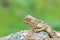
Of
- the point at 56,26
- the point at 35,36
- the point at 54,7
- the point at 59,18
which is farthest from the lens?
the point at 54,7

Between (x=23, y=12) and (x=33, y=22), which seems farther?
(x=23, y=12)

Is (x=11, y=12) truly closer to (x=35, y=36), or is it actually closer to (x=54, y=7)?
(x=54, y=7)

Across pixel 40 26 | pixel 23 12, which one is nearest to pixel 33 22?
pixel 40 26

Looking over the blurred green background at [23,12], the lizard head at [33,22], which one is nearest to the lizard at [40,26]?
the lizard head at [33,22]

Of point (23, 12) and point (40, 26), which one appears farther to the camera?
point (23, 12)

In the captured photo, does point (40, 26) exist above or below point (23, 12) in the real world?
below

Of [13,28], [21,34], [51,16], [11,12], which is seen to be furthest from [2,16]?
[21,34]

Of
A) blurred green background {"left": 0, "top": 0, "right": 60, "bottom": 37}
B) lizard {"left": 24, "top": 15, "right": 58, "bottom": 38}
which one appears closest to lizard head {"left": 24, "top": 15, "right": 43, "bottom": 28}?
lizard {"left": 24, "top": 15, "right": 58, "bottom": 38}

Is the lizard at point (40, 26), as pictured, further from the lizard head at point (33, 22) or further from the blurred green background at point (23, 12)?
the blurred green background at point (23, 12)

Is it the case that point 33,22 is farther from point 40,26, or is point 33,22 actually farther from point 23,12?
point 23,12
